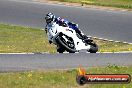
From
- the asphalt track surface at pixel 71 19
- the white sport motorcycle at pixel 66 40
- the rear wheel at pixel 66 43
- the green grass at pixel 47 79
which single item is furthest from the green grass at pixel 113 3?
the green grass at pixel 47 79

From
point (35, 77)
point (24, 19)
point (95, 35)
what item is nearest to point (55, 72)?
point (35, 77)

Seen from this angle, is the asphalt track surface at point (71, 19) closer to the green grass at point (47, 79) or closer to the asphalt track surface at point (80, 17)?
the asphalt track surface at point (80, 17)

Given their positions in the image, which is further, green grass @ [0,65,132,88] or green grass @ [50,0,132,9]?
green grass @ [50,0,132,9]

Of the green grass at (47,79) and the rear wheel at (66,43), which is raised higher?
the green grass at (47,79)

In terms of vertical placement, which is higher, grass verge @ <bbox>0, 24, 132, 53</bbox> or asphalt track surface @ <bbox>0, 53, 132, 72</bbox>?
asphalt track surface @ <bbox>0, 53, 132, 72</bbox>

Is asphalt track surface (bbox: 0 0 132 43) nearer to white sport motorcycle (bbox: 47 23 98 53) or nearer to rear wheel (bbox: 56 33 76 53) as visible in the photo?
white sport motorcycle (bbox: 47 23 98 53)

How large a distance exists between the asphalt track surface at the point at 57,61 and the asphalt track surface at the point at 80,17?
836 centimetres

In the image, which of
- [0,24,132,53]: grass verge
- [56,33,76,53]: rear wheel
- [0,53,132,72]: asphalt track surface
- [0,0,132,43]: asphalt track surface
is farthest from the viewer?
[0,0,132,43]: asphalt track surface

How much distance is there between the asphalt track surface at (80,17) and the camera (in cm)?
2544

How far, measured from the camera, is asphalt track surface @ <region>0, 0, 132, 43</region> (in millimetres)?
25438

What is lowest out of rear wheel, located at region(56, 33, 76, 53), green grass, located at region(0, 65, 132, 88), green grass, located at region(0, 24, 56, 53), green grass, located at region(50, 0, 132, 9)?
green grass, located at region(0, 24, 56, 53)

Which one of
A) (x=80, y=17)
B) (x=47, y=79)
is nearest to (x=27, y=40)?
(x=80, y=17)

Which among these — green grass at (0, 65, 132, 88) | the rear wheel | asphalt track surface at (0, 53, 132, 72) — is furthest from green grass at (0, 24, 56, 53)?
green grass at (0, 65, 132, 88)

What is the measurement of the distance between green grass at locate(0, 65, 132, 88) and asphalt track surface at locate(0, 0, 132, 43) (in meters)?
10.7
